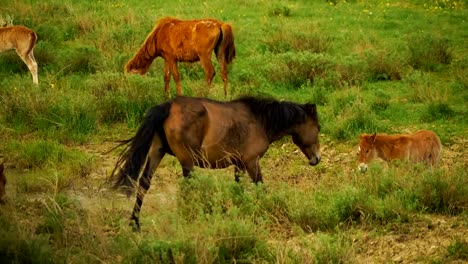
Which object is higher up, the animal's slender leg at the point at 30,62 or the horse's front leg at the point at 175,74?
the horse's front leg at the point at 175,74

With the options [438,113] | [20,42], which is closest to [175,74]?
[20,42]

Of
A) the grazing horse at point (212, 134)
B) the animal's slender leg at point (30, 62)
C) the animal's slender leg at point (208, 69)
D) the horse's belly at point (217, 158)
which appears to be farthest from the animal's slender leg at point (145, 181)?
the animal's slender leg at point (30, 62)

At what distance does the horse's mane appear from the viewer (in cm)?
1152

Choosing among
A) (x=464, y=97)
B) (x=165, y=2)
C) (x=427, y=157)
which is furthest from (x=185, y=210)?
(x=165, y=2)

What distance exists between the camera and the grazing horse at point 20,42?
18694 mm

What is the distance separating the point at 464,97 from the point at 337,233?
6974mm

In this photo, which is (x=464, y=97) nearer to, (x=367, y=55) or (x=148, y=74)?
(x=367, y=55)

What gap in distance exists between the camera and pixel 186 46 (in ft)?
56.6

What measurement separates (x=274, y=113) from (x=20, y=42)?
29.2 feet

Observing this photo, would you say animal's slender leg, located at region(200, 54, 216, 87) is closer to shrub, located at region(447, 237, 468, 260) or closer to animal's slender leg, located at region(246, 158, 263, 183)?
animal's slender leg, located at region(246, 158, 263, 183)

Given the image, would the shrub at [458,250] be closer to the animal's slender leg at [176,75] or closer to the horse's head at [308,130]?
the horse's head at [308,130]

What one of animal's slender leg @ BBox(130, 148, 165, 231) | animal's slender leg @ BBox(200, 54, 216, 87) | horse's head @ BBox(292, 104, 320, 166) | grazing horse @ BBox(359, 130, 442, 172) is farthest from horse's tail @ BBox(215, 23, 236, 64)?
animal's slender leg @ BBox(130, 148, 165, 231)

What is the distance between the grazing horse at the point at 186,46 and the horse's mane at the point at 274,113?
495cm

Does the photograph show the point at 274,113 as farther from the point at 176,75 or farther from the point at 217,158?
the point at 176,75
